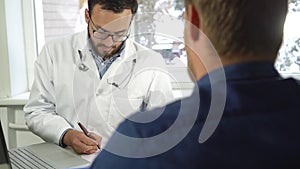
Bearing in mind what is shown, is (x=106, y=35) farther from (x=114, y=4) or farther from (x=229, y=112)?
(x=229, y=112)

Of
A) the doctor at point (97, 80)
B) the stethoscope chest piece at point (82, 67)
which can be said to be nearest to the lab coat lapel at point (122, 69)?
the doctor at point (97, 80)

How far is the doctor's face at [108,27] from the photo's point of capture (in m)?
1.65

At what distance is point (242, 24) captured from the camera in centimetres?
54

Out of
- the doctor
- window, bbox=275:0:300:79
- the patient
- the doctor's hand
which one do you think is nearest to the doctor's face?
the doctor

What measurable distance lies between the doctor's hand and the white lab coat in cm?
16

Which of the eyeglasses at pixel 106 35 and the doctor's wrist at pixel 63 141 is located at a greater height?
the eyeglasses at pixel 106 35

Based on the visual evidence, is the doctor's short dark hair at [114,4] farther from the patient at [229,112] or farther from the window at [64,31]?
the patient at [229,112]

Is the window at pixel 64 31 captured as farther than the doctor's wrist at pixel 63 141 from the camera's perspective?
Yes

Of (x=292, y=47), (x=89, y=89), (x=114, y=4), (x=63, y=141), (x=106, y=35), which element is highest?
Answer: (x=114, y=4)

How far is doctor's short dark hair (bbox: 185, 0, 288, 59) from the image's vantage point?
21.1 inches

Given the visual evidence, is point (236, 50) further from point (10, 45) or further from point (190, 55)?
point (10, 45)

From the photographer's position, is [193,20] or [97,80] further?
[97,80]

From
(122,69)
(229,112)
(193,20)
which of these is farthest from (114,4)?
(229,112)

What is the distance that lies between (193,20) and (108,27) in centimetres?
111
